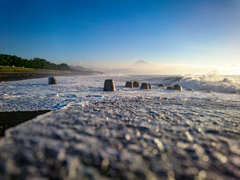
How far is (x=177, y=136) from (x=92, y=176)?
53.0 inches

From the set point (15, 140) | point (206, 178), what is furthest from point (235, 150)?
point (15, 140)

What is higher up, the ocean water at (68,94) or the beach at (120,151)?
the beach at (120,151)

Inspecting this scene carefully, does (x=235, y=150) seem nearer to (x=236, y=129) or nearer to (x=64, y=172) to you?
(x=236, y=129)

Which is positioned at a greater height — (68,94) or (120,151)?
(120,151)

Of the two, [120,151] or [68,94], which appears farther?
[68,94]

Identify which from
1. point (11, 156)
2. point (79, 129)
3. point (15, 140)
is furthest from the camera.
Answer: point (79, 129)

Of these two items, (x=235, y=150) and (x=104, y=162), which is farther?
(x=235, y=150)

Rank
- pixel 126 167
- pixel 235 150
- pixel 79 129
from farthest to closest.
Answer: pixel 79 129 → pixel 235 150 → pixel 126 167

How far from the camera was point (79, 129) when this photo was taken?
2.02 metres

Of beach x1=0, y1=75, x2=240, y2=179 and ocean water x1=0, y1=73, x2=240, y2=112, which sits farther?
ocean water x1=0, y1=73, x2=240, y2=112

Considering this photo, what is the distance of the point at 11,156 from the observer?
51.9 inches

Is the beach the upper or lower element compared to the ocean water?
upper

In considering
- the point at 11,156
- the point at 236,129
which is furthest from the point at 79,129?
the point at 236,129

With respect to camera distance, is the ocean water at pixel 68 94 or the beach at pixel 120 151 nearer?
the beach at pixel 120 151
